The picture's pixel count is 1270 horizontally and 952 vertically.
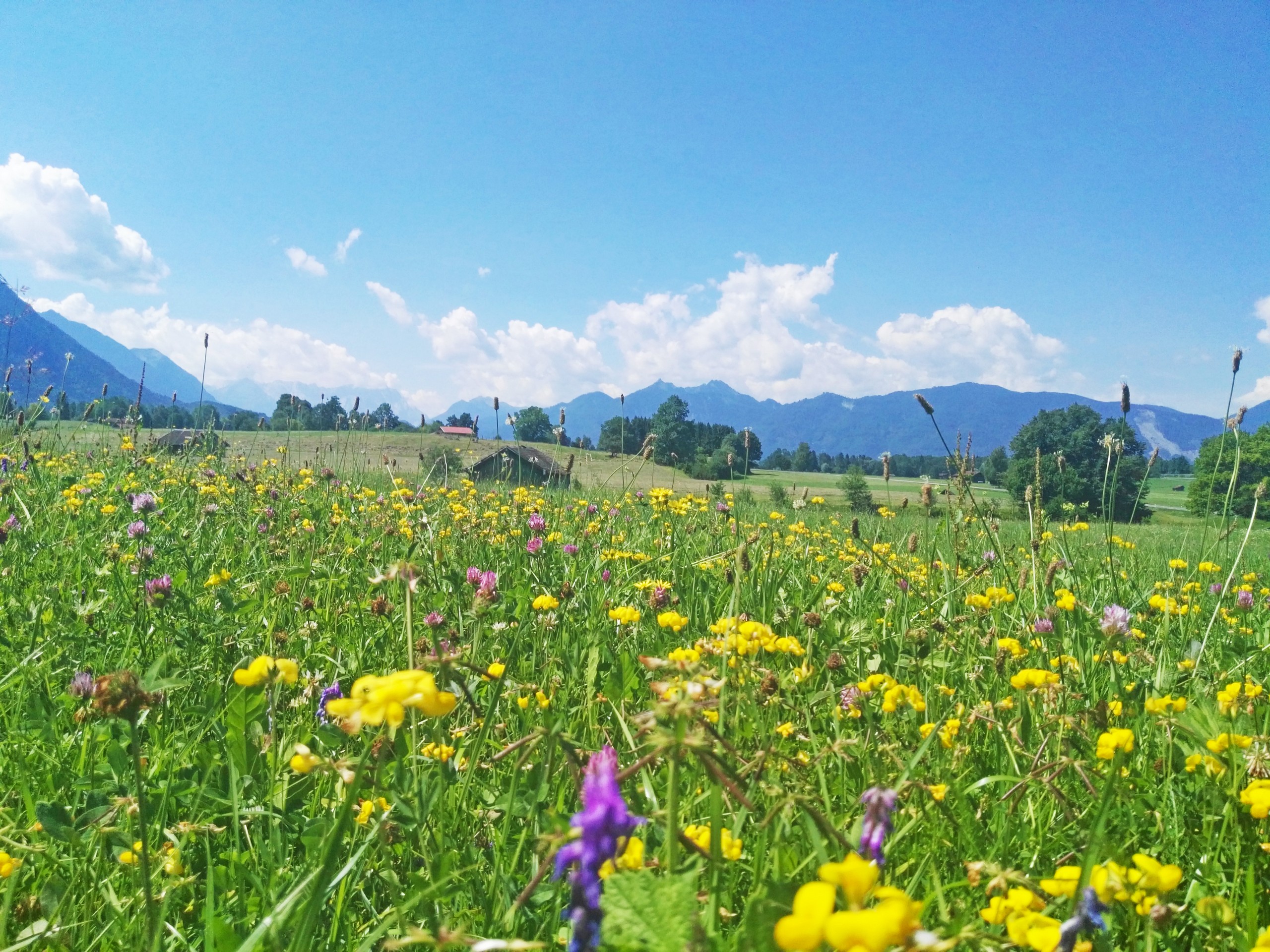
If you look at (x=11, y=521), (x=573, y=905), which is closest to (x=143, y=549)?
(x=11, y=521)

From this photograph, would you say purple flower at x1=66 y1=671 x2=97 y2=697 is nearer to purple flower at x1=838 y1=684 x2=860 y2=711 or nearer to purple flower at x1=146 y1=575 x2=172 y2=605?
purple flower at x1=146 y1=575 x2=172 y2=605

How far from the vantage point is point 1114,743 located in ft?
5.19

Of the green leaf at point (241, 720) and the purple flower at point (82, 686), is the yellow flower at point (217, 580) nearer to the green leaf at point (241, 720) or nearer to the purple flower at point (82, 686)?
the green leaf at point (241, 720)

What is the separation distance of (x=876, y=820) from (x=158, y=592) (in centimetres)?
276

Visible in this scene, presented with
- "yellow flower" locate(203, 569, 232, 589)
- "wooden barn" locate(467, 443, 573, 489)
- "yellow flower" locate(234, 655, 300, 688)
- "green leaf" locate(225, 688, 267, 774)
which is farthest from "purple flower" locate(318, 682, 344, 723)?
"wooden barn" locate(467, 443, 573, 489)

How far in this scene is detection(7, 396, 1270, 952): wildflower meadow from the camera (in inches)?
36.4

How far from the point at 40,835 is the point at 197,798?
0.31m

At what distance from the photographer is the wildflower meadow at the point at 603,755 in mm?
924

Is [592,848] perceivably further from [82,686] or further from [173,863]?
[82,686]

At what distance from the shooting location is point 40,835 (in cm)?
163

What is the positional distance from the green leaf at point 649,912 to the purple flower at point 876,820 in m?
0.24

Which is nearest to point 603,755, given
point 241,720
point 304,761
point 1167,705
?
point 304,761

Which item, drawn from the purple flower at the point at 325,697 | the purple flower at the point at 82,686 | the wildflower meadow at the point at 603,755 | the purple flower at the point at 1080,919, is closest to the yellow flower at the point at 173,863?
the wildflower meadow at the point at 603,755

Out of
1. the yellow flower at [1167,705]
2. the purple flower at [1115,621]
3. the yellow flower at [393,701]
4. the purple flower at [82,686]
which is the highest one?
the yellow flower at [393,701]
